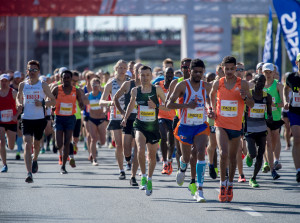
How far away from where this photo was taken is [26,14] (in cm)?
4178

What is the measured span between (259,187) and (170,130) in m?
2.69

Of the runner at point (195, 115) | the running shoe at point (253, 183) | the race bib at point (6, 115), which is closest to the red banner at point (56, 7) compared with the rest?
the race bib at point (6, 115)

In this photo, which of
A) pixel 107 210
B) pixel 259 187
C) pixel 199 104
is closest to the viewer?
pixel 107 210

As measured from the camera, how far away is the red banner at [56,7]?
136 feet

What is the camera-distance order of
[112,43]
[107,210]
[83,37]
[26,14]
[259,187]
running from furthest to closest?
[112,43] → [83,37] → [26,14] → [259,187] → [107,210]

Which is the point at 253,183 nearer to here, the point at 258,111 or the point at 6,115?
the point at 258,111

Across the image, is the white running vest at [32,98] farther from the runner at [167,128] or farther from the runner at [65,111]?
the runner at [167,128]

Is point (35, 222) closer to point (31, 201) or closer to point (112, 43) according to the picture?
point (31, 201)

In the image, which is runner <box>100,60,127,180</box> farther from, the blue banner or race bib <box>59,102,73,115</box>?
the blue banner

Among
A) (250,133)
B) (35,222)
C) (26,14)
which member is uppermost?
(26,14)

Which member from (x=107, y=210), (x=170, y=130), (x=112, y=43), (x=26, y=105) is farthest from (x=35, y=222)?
(x=112, y=43)

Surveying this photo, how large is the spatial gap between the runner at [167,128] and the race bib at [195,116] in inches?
152

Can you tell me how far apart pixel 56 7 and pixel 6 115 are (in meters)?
27.1

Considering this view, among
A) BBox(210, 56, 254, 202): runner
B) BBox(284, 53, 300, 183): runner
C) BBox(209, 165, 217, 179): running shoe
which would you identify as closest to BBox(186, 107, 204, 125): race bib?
BBox(210, 56, 254, 202): runner
